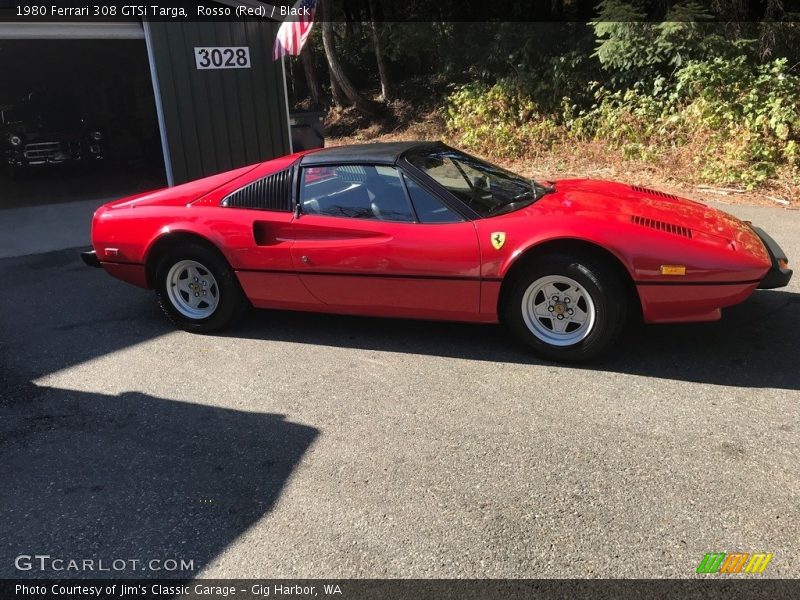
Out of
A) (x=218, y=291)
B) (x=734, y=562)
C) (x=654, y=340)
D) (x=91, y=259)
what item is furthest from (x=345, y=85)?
→ (x=734, y=562)

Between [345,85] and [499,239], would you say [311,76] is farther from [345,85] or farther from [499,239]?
[499,239]

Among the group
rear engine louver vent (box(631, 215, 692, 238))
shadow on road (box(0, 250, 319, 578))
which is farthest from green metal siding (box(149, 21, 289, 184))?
rear engine louver vent (box(631, 215, 692, 238))

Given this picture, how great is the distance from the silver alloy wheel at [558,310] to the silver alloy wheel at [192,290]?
2.25m

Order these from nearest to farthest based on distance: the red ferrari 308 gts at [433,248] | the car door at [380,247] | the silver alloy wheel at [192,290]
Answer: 1. the red ferrari 308 gts at [433,248]
2. the car door at [380,247]
3. the silver alloy wheel at [192,290]

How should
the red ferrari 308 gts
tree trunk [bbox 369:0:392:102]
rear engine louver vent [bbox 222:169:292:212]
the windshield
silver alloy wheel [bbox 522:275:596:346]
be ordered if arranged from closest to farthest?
the red ferrari 308 gts, silver alloy wheel [bbox 522:275:596:346], the windshield, rear engine louver vent [bbox 222:169:292:212], tree trunk [bbox 369:0:392:102]

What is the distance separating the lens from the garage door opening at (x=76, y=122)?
13.1 m

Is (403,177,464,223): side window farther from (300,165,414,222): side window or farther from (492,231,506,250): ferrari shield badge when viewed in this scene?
(492,231,506,250): ferrari shield badge

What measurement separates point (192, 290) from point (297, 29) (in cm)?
574

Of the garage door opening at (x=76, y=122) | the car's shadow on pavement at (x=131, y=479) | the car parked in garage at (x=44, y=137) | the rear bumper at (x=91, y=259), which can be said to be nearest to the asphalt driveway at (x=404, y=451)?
the car's shadow on pavement at (x=131, y=479)

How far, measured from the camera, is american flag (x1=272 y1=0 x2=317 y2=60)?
361 inches

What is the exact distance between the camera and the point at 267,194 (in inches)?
178

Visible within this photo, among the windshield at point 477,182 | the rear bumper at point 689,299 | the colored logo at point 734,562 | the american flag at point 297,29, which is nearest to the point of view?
the colored logo at point 734,562

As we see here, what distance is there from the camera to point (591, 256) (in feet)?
12.1

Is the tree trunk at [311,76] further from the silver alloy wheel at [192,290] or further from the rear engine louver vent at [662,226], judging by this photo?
the rear engine louver vent at [662,226]
